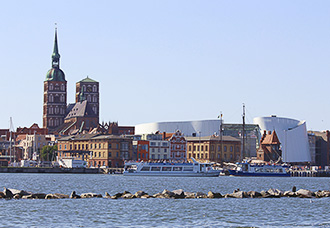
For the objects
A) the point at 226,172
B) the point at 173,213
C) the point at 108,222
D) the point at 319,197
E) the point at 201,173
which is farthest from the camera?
the point at 226,172

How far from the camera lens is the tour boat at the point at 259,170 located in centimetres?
16188

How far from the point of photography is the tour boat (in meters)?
→ 162

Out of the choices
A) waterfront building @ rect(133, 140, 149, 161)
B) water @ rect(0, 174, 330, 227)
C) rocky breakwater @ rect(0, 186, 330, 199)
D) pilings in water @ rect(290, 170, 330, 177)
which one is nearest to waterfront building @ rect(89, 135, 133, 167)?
waterfront building @ rect(133, 140, 149, 161)

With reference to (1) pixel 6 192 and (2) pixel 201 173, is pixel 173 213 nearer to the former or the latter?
(1) pixel 6 192

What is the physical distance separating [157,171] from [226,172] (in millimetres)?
24201

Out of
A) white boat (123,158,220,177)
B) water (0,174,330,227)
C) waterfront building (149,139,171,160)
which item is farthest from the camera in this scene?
waterfront building (149,139,171,160)

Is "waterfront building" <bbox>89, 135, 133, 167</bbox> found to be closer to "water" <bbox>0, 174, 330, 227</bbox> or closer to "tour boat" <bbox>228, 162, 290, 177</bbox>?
"tour boat" <bbox>228, 162, 290, 177</bbox>

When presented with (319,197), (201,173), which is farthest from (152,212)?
(201,173)

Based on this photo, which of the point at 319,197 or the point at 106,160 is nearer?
the point at 319,197

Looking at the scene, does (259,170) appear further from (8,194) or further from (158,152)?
(8,194)

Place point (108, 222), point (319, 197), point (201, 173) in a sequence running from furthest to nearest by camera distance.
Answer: point (201, 173) → point (319, 197) → point (108, 222)

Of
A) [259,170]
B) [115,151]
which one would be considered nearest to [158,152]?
[115,151]

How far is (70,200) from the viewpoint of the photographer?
64688 millimetres

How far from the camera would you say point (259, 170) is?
162625 mm
